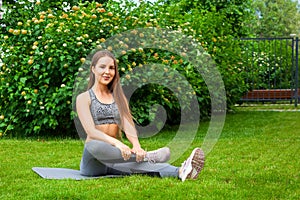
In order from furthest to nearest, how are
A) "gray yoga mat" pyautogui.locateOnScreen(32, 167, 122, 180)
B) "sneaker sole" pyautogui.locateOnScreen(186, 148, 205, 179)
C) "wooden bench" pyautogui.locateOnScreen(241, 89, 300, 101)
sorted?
"wooden bench" pyautogui.locateOnScreen(241, 89, 300, 101)
"gray yoga mat" pyautogui.locateOnScreen(32, 167, 122, 180)
"sneaker sole" pyautogui.locateOnScreen(186, 148, 205, 179)

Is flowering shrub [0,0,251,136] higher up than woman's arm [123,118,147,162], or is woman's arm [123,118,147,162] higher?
flowering shrub [0,0,251,136]

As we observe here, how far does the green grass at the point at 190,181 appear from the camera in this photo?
3666 mm

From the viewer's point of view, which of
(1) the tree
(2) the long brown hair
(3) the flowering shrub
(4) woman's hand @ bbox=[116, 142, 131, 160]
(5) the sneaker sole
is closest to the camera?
(5) the sneaker sole

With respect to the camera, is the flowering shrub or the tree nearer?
the flowering shrub

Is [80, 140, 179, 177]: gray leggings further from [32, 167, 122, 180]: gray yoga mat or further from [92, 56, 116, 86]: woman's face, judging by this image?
[92, 56, 116, 86]: woman's face

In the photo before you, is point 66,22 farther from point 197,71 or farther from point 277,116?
point 277,116

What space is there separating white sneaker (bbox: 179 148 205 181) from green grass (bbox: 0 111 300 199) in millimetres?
63

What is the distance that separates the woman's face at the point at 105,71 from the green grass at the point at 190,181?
0.75 meters

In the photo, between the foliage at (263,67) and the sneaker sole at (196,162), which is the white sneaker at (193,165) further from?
the foliage at (263,67)

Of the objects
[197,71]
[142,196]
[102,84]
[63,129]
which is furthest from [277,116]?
[142,196]

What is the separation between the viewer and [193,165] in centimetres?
406

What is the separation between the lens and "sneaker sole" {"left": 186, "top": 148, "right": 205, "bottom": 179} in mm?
3997

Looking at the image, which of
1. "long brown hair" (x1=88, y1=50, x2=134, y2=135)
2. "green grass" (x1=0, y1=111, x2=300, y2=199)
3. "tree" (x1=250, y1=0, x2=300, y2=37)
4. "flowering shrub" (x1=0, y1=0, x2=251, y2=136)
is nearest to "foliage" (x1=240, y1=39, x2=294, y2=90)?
"flowering shrub" (x1=0, y1=0, x2=251, y2=136)

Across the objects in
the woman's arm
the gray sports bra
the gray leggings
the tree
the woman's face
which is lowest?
the gray leggings
